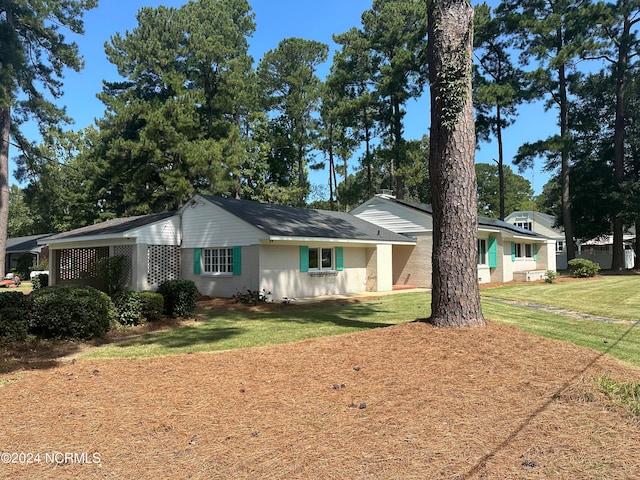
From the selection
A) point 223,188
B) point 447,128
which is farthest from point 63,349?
point 223,188

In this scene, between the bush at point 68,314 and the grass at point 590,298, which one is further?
the grass at point 590,298

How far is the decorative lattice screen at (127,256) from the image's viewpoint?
55.1 ft

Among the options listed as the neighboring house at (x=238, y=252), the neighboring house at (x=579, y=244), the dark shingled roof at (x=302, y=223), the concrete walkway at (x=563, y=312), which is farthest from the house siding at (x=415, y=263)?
A: the neighboring house at (x=579, y=244)

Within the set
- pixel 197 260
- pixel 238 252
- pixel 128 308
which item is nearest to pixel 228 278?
pixel 238 252

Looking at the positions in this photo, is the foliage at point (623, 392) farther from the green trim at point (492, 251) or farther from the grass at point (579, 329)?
→ the green trim at point (492, 251)

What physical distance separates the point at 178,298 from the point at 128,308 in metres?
1.34

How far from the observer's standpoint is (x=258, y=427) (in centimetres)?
407

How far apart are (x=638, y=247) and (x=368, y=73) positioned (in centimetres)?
2636

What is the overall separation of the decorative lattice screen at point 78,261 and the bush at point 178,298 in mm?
8319

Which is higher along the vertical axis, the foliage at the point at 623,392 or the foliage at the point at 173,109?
the foliage at the point at 173,109

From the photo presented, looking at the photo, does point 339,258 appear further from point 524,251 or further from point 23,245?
point 23,245

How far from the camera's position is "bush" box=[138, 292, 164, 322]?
11.0 m

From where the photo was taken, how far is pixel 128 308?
1071cm

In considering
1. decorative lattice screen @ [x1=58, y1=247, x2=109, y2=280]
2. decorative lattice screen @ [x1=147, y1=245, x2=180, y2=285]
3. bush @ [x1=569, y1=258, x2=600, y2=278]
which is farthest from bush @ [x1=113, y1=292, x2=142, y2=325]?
bush @ [x1=569, y1=258, x2=600, y2=278]
